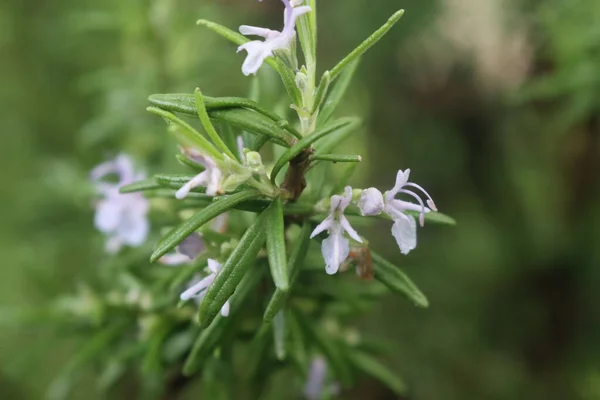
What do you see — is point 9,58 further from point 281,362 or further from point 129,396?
point 281,362

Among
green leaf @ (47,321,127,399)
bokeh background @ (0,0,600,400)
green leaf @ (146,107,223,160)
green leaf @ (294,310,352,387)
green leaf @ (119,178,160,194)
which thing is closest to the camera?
green leaf @ (146,107,223,160)

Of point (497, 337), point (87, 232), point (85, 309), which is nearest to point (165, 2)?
point (87, 232)

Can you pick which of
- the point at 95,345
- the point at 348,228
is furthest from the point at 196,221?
the point at 95,345

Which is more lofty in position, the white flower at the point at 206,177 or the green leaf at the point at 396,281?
the white flower at the point at 206,177

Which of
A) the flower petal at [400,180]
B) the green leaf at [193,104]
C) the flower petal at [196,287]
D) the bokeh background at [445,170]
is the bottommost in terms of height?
the bokeh background at [445,170]

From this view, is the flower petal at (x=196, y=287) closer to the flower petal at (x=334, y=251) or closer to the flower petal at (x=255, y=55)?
the flower petal at (x=334, y=251)

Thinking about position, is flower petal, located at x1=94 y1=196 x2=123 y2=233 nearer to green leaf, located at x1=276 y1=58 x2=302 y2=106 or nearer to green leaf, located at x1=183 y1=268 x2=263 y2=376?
green leaf, located at x1=183 y1=268 x2=263 y2=376

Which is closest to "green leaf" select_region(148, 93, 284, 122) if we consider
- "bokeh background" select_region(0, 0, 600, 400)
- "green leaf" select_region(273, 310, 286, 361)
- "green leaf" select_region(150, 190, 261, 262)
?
"green leaf" select_region(150, 190, 261, 262)

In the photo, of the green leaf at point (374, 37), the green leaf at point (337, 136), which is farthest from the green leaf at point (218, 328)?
the green leaf at point (374, 37)
